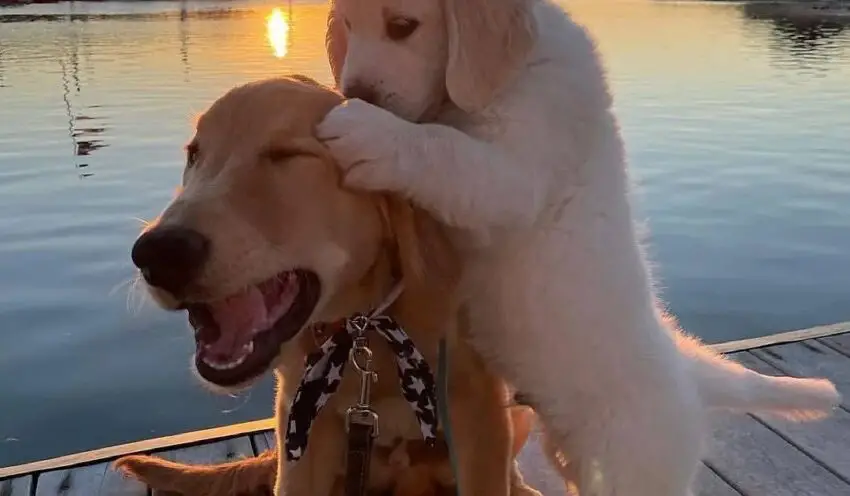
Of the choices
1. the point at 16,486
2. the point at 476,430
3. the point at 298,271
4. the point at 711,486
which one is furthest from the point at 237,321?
the point at 711,486

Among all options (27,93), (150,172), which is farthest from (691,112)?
(27,93)

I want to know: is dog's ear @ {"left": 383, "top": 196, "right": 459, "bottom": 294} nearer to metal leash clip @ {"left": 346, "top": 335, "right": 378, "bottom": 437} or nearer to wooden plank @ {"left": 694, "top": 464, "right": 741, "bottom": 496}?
metal leash clip @ {"left": 346, "top": 335, "right": 378, "bottom": 437}

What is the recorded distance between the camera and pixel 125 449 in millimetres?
2752

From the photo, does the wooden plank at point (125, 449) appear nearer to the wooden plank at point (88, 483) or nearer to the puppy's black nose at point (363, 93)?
the wooden plank at point (88, 483)

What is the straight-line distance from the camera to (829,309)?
203 inches

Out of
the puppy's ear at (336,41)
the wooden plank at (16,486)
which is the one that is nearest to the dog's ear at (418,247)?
the puppy's ear at (336,41)

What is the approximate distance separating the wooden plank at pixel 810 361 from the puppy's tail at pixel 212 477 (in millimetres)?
1894

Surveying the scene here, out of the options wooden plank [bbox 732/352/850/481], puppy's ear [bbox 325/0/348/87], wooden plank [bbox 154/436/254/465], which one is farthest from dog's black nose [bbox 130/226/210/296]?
wooden plank [bbox 732/352/850/481]

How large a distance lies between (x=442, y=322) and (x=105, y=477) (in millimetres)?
1279

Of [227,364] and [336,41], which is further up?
[336,41]

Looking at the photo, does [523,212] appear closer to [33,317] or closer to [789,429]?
[789,429]

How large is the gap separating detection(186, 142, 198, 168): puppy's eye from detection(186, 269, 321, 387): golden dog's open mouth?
286 mm

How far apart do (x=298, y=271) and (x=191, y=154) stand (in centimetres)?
32

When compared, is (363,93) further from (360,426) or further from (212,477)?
(212,477)
